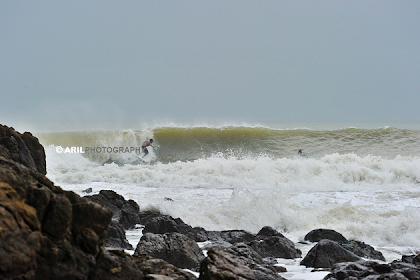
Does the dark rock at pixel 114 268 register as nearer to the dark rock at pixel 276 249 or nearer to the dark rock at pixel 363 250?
the dark rock at pixel 276 249

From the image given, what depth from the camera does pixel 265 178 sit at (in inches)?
587

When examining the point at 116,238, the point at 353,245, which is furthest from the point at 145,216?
the point at 353,245

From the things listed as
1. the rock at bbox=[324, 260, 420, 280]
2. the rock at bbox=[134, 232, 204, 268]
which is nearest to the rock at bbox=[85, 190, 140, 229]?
the rock at bbox=[134, 232, 204, 268]

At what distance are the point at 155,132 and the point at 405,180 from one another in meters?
17.7

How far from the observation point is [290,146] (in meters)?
24.7

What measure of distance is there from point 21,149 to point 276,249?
4.85 m

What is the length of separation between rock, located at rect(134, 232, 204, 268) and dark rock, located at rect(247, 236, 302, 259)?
1223 mm

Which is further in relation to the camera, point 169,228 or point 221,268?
point 169,228

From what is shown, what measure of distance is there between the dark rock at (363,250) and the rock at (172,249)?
263cm

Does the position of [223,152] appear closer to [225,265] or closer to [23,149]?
[23,149]

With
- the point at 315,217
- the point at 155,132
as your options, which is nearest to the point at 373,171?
the point at 315,217

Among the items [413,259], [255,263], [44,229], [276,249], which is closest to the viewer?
[44,229]

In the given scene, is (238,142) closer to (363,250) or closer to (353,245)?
(353,245)

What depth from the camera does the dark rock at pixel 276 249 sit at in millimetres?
5746
